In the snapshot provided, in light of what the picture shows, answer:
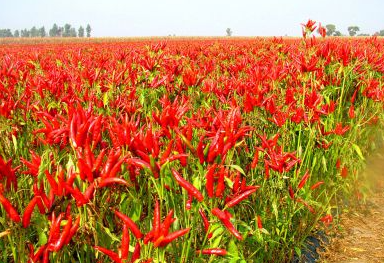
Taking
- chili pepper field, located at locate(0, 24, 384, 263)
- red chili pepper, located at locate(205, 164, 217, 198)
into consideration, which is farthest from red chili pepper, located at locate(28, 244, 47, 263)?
red chili pepper, located at locate(205, 164, 217, 198)

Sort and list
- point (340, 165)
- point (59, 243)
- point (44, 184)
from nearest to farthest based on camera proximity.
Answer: point (59, 243)
point (44, 184)
point (340, 165)

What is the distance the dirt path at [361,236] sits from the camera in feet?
9.22

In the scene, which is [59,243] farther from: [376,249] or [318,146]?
[376,249]

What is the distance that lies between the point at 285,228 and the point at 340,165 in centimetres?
124

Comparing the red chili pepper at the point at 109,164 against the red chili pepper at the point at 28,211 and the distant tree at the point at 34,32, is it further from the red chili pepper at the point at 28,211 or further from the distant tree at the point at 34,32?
the distant tree at the point at 34,32

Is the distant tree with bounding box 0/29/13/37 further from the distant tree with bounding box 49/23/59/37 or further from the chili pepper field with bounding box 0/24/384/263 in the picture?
the chili pepper field with bounding box 0/24/384/263

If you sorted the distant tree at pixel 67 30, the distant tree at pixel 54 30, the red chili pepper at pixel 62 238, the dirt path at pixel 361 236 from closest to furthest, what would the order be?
the red chili pepper at pixel 62 238, the dirt path at pixel 361 236, the distant tree at pixel 54 30, the distant tree at pixel 67 30

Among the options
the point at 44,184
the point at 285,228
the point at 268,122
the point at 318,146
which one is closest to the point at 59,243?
the point at 44,184

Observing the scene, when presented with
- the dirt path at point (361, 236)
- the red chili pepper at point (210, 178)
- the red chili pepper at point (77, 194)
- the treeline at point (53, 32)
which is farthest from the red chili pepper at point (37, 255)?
the treeline at point (53, 32)

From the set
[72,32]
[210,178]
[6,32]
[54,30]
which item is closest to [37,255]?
[210,178]

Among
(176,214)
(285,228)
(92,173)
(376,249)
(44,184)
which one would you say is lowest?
(376,249)

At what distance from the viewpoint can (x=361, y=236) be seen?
3.12m

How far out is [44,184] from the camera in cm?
172

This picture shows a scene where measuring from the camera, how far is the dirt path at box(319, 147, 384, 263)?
9.22 ft
